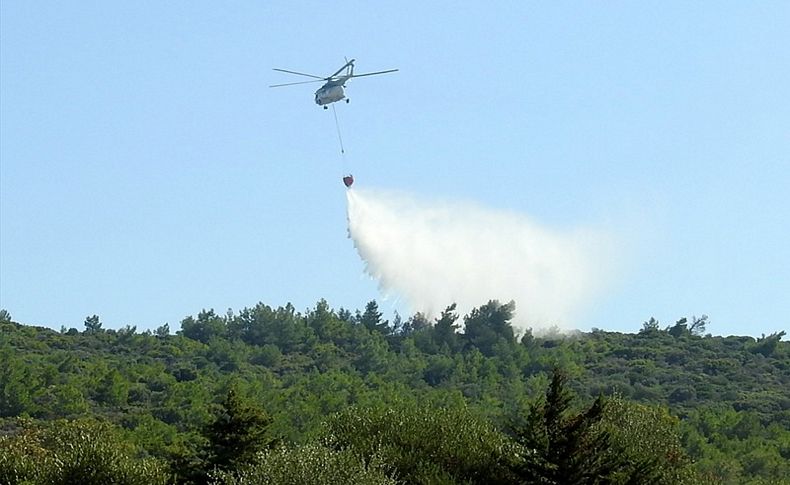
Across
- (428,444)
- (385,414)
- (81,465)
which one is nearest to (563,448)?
(428,444)

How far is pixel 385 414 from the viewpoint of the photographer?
2876 inches

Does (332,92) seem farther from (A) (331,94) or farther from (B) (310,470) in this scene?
(B) (310,470)

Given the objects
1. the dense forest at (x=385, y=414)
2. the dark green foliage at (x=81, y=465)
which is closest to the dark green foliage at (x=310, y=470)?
the dense forest at (x=385, y=414)

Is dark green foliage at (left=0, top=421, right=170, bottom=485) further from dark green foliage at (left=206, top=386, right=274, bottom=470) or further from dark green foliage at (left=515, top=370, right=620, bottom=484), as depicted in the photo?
dark green foliage at (left=515, top=370, right=620, bottom=484)

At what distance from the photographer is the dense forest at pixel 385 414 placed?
6250 cm

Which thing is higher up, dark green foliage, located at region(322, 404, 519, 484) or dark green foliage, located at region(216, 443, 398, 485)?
dark green foliage, located at region(322, 404, 519, 484)

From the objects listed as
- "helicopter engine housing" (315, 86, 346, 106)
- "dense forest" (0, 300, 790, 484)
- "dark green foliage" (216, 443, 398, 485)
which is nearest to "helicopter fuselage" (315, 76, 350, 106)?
"helicopter engine housing" (315, 86, 346, 106)

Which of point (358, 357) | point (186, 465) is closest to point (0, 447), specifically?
point (186, 465)

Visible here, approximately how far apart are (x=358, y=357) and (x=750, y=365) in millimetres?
49981

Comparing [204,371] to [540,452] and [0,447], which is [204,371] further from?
[540,452]

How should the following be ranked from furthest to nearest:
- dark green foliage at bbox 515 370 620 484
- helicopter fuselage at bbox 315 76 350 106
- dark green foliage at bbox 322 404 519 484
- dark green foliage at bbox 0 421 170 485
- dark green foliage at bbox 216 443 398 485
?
helicopter fuselage at bbox 315 76 350 106 < dark green foliage at bbox 0 421 170 485 < dark green foliage at bbox 322 404 519 484 < dark green foliage at bbox 515 370 620 484 < dark green foliage at bbox 216 443 398 485

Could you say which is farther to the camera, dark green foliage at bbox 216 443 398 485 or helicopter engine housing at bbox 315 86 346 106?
helicopter engine housing at bbox 315 86 346 106

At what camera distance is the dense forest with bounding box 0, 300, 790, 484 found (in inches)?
2461

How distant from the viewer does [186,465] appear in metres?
67.7
